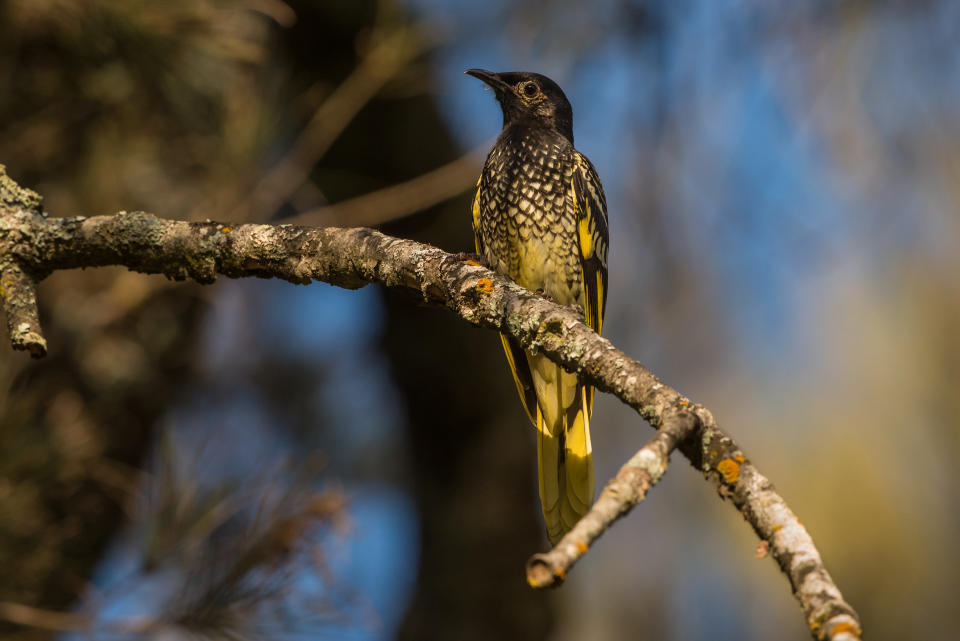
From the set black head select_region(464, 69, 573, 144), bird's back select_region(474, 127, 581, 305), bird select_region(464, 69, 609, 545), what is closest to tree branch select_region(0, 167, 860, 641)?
bird select_region(464, 69, 609, 545)

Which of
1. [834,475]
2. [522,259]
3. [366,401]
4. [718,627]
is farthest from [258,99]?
[718,627]

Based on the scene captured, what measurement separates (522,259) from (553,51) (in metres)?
1.50

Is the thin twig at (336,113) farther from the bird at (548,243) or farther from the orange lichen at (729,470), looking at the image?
the orange lichen at (729,470)

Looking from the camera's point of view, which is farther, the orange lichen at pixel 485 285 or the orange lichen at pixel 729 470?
the orange lichen at pixel 485 285

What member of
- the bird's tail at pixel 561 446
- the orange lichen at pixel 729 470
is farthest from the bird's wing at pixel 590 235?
the orange lichen at pixel 729 470

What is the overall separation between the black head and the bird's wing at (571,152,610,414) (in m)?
0.33

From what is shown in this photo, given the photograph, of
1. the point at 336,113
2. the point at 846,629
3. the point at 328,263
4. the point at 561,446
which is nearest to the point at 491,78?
the point at 336,113

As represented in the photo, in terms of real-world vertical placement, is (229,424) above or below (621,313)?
below

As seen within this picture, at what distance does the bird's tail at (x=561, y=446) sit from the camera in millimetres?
2893

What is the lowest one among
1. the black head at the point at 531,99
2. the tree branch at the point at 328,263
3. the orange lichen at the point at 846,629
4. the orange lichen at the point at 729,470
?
the orange lichen at the point at 846,629

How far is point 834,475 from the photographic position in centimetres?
589

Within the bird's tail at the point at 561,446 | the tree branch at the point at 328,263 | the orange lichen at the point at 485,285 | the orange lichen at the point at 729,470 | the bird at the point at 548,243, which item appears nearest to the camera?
the orange lichen at the point at 729,470

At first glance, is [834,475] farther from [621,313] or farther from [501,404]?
[501,404]

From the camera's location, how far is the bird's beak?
13.3 feet
